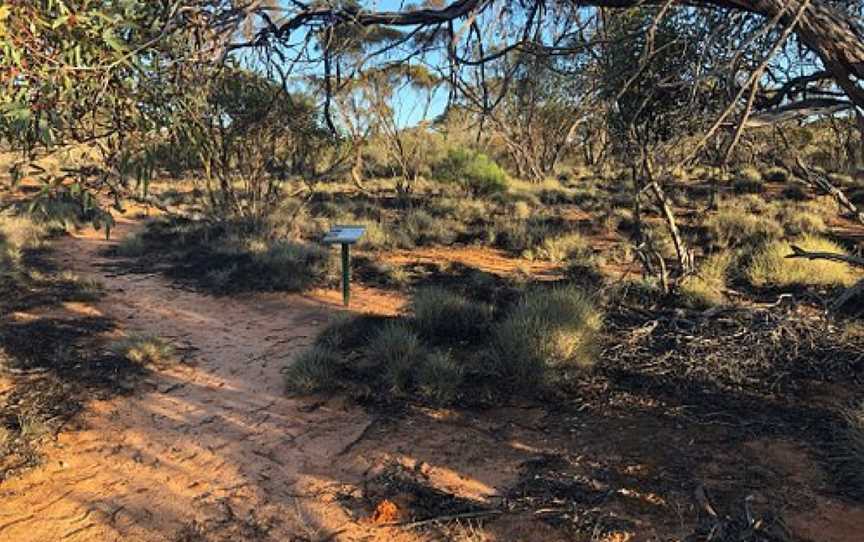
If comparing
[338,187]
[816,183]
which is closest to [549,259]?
[816,183]

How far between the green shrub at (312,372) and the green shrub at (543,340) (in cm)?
145

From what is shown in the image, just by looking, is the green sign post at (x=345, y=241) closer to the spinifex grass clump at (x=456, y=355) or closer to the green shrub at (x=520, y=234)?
the spinifex grass clump at (x=456, y=355)

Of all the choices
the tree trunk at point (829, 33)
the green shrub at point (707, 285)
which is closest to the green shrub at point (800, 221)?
the green shrub at point (707, 285)

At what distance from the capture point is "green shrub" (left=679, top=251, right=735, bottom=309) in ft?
24.2

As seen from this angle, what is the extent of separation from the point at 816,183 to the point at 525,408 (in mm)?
3919

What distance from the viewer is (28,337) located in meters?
6.64

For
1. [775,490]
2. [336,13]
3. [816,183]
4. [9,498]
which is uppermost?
[336,13]

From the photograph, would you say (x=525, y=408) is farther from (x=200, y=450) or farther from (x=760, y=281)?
(x=760, y=281)

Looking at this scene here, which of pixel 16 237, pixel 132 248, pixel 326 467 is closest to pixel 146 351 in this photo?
pixel 326 467

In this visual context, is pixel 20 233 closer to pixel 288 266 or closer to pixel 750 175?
pixel 288 266

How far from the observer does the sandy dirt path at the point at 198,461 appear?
3.69 metres

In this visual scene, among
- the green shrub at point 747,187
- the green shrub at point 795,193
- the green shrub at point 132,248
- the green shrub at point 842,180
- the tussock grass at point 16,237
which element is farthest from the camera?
the green shrub at point 747,187

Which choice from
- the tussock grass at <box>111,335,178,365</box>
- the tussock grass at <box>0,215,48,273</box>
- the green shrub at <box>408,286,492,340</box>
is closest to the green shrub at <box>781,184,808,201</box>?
the green shrub at <box>408,286,492,340</box>

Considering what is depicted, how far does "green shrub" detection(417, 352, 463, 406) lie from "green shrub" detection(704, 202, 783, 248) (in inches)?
284
